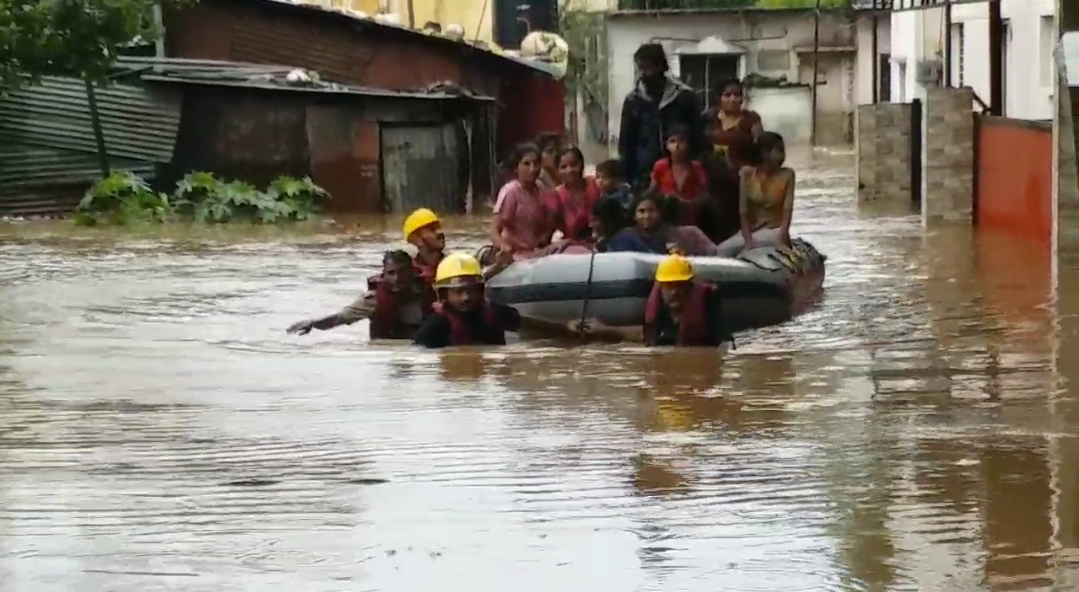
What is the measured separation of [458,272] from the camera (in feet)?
38.5

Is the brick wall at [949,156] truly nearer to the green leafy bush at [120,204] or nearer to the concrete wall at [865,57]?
the green leafy bush at [120,204]

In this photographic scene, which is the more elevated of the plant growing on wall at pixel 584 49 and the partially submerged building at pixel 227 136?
the plant growing on wall at pixel 584 49

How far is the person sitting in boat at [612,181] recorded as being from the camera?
1475 cm

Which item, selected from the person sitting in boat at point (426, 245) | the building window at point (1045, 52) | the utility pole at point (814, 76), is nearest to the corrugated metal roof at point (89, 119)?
the building window at point (1045, 52)

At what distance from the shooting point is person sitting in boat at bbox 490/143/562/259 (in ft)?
48.1

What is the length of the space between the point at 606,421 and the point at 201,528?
2.70 meters

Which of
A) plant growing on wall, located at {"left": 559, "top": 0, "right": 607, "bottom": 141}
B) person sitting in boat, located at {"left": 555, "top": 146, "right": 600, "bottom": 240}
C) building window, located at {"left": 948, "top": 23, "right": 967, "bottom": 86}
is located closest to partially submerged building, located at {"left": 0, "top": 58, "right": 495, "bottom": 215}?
building window, located at {"left": 948, "top": 23, "right": 967, "bottom": 86}

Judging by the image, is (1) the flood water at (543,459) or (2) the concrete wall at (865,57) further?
(2) the concrete wall at (865,57)

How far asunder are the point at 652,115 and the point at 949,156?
746cm

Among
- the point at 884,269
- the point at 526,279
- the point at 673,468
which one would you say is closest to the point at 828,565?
the point at 673,468

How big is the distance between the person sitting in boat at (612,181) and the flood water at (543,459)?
1.65 meters

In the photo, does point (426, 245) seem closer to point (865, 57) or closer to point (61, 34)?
point (61, 34)

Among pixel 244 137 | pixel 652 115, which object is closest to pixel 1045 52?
pixel 652 115

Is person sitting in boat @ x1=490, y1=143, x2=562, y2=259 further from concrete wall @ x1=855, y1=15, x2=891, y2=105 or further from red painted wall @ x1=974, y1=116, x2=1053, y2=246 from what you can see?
concrete wall @ x1=855, y1=15, x2=891, y2=105
